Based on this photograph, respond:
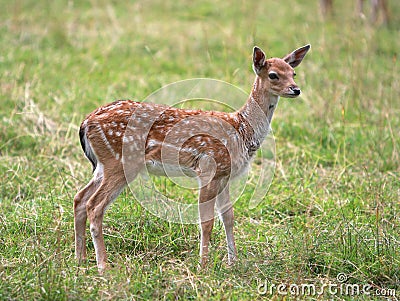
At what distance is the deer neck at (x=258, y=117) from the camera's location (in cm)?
536

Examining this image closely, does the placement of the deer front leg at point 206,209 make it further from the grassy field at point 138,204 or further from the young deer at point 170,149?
the grassy field at point 138,204

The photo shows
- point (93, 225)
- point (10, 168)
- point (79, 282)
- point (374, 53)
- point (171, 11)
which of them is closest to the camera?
point (79, 282)

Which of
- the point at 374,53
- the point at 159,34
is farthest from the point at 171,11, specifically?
the point at 374,53

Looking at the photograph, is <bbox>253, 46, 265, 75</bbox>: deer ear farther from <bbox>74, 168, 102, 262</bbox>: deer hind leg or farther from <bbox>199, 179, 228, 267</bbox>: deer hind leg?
<bbox>74, 168, 102, 262</bbox>: deer hind leg

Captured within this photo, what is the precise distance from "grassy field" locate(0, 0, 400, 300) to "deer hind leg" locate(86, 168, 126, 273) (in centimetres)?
17

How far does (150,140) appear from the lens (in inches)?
200

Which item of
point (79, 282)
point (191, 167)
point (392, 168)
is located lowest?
point (392, 168)

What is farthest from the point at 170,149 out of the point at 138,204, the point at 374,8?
the point at 374,8

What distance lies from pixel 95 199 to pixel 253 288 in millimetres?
1388

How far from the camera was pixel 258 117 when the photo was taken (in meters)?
5.38

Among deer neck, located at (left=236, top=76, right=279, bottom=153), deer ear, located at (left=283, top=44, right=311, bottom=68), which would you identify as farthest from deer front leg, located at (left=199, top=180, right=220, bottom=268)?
deer ear, located at (left=283, top=44, right=311, bottom=68)

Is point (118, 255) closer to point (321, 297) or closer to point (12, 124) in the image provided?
point (321, 297)

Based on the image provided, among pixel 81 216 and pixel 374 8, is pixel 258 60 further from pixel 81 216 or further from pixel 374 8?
pixel 374 8

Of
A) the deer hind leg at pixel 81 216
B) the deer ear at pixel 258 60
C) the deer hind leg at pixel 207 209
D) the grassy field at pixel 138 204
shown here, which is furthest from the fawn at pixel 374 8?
the deer hind leg at pixel 81 216
